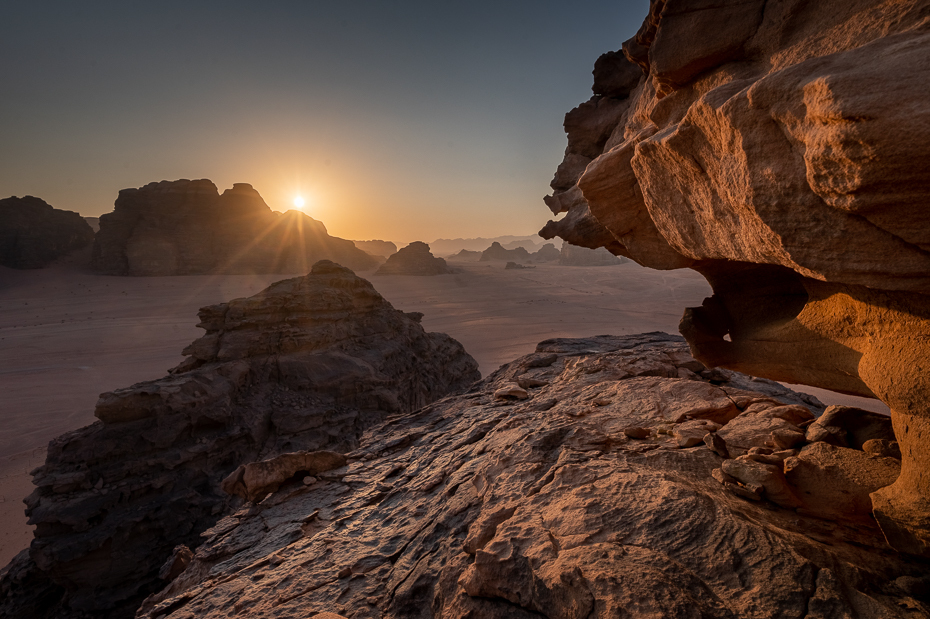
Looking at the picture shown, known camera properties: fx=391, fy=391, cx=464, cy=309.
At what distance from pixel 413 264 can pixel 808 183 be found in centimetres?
5017

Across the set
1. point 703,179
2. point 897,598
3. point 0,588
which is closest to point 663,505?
point 897,598

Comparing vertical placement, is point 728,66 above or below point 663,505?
above

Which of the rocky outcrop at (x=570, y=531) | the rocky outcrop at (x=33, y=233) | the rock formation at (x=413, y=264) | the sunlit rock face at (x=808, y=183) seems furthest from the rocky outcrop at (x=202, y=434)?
the rocky outcrop at (x=33, y=233)

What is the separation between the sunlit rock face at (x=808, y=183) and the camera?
168 centimetres

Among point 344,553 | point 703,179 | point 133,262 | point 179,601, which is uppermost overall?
point 133,262

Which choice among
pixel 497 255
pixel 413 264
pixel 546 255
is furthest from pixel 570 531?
pixel 546 255

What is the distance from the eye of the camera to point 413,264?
51125 millimetres

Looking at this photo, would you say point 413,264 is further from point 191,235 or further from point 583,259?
point 583,259

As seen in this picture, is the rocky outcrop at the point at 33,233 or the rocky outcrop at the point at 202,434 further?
the rocky outcrop at the point at 33,233

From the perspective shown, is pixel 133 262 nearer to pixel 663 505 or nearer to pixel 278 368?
pixel 278 368

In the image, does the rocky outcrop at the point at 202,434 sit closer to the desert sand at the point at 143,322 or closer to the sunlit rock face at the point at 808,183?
the desert sand at the point at 143,322

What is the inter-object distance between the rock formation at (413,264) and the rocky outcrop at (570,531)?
44806 millimetres

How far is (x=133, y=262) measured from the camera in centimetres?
3775

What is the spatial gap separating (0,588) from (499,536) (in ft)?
32.0
